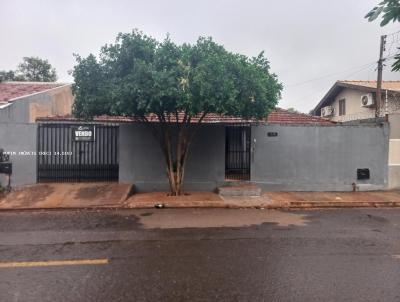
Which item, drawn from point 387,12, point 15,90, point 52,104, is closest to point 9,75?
point 15,90

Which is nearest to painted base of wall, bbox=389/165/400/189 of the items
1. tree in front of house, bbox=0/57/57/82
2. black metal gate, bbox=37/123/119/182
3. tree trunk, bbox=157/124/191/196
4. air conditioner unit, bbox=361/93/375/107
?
tree trunk, bbox=157/124/191/196

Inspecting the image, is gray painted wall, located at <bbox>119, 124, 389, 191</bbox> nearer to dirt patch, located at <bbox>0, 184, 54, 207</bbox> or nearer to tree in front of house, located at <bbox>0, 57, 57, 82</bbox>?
dirt patch, located at <bbox>0, 184, 54, 207</bbox>

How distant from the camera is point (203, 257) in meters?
5.44

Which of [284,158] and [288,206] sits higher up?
[284,158]

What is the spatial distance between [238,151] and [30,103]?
746 cm

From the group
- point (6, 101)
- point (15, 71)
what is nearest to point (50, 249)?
point (6, 101)

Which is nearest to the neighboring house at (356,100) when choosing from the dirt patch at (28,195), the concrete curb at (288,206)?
the concrete curb at (288,206)

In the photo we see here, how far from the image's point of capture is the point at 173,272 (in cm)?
478

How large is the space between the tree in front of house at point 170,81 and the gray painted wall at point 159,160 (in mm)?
1738

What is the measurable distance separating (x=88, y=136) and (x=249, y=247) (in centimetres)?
782

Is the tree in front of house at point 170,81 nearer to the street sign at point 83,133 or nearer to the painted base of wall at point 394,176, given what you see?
the street sign at point 83,133

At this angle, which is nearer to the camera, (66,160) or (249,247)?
(249,247)

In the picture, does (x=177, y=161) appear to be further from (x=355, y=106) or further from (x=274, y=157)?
(x=355, y=106)

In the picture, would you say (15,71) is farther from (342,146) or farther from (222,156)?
(342,146)
